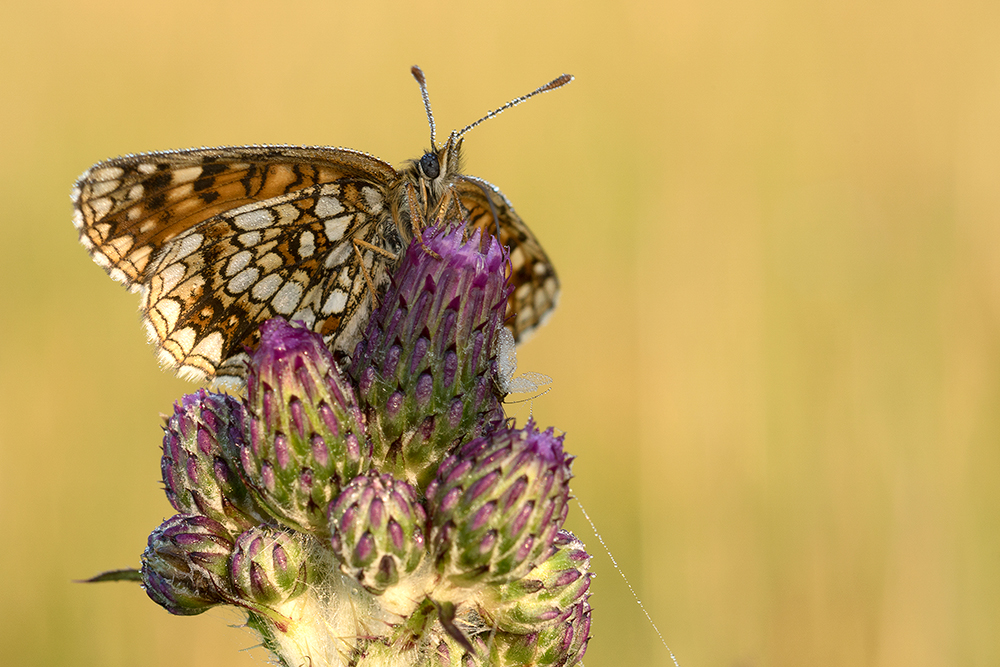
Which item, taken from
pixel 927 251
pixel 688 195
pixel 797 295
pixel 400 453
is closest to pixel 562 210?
pixel 688 195

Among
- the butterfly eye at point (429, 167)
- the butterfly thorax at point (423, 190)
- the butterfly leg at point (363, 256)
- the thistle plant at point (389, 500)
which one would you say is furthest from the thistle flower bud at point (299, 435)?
the butterfly eye at point (429, 167)

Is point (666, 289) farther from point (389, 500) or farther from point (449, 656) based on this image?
point (389, 500)

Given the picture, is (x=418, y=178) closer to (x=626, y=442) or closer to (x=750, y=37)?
(x=626, y=442)

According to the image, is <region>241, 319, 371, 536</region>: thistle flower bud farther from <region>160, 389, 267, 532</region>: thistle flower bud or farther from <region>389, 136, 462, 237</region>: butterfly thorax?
<region>389, 136, 462, 237</region>: butterfly thorax

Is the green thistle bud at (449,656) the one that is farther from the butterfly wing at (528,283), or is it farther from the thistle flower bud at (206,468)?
the butterfly wing at (528,283)

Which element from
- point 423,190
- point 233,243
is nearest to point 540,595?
point 423,190
